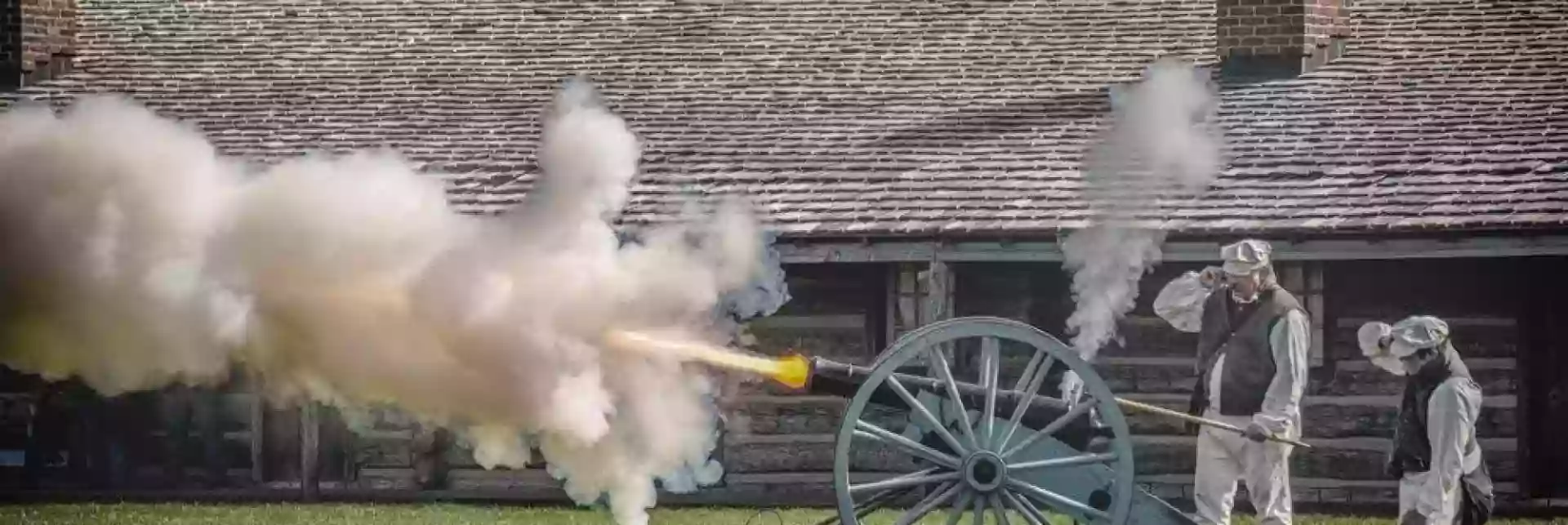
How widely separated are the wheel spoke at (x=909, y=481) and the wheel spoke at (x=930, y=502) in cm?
5

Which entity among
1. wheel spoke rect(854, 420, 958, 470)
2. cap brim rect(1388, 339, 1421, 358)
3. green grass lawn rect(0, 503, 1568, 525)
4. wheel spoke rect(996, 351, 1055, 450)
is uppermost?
cap brim rect(1388, 339, 1421, 358)

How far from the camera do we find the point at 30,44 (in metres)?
20.4

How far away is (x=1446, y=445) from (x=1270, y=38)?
636 centimetres

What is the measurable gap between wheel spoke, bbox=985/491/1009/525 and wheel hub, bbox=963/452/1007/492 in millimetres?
44

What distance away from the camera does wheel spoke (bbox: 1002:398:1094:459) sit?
11.2 m

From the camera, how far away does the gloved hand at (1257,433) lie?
1194 cm

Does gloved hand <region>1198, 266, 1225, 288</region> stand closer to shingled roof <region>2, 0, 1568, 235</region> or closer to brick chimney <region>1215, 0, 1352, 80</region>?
shingled roof <region>2, 0, 1568, 235</region>

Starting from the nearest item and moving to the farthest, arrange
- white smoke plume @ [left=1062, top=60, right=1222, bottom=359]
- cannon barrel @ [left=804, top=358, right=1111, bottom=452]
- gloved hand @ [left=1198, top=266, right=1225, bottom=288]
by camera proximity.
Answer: cannon barrel @ [left=804, top=358, right=1111, bottom=452] < gloved hand @ [left=1198, top=266, right=1225, bottom=288] < white smoke plume @ [left=1062, top=60, right=1222, bottom=359]

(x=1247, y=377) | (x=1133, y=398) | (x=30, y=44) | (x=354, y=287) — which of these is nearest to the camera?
(x=354, y=287)

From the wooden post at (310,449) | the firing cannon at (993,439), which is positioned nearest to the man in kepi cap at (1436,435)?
the firing cannon at (993,439)

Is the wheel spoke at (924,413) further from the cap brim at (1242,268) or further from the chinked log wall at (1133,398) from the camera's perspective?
the chinked log wall at (1133,398)

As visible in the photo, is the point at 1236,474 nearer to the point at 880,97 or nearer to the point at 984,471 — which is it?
the point at 984,471

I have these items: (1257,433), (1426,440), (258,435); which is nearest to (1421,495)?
(1426,440)

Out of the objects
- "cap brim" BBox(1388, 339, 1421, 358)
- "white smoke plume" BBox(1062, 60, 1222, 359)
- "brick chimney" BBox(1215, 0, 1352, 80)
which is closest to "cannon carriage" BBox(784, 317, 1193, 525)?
"cap brim" BBox(1388, 339, 1421, 358)
